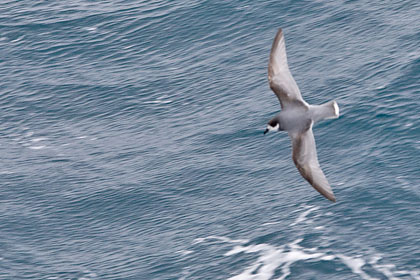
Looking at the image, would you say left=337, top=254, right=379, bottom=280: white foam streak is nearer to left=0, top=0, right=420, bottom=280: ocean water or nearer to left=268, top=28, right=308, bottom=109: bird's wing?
left=0, top=0, right=420, bottom=280: ocean water

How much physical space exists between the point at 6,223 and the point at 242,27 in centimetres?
1553

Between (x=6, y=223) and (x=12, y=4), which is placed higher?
(x=12, y=4)

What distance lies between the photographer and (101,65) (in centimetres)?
4412

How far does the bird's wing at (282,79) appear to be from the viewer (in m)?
25.3

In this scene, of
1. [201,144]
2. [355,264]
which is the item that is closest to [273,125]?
[355,264]

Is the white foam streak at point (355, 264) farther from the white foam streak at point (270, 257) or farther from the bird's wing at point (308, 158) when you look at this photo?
the bird's wing at point (308, 158)

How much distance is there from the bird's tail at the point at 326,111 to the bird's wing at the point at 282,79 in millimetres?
538

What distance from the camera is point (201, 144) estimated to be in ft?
123

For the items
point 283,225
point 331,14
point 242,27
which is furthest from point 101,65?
point 283,225

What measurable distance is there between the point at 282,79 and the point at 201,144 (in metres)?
12.4

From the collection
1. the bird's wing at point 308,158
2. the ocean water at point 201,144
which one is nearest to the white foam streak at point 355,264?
the ocean water at point 201,144

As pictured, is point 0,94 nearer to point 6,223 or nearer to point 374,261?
point 6,223

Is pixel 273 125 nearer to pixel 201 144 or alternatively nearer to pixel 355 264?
pixel 355 264

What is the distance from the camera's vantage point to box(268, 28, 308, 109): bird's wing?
2533 cm
